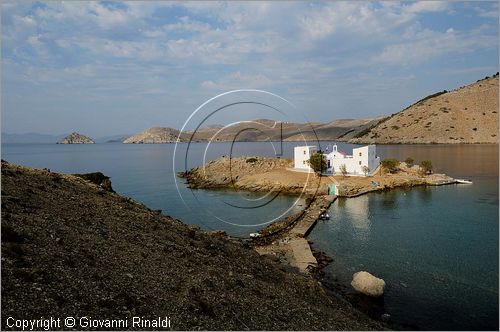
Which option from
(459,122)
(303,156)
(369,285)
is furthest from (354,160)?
(459,122)

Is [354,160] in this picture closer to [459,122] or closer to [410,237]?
[410,237]

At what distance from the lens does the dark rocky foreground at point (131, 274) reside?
1334 cm

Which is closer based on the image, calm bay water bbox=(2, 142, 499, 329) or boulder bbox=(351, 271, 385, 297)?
calm bay water bbox=(2, 142, 499, 329)

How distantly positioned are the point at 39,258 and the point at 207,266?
8.26 m

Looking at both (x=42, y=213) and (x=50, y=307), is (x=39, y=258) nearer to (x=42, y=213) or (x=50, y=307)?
(x=50, y=307)

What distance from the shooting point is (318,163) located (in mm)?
72062

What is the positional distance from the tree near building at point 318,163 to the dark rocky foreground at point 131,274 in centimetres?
4788

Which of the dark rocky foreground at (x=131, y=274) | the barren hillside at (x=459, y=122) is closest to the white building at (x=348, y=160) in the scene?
the dark rocky foreground at (x=131, y=274)

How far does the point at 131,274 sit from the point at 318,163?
58.6 meters

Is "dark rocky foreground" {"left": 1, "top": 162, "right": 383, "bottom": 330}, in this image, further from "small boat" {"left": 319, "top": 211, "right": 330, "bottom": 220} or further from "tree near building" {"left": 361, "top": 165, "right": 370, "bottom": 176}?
"tree near building" {"left": 361, "top": 165, "right": 370, "bottom": 176}

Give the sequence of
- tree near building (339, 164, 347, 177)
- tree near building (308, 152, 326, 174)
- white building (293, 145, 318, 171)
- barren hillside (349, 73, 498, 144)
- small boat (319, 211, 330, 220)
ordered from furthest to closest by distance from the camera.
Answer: barren hillside (349, 73, 498, 144)
white building (293, 145, 318, 171)
tree near building (339, 164, 347, 177)
tree near building (308, 152, 326, 174)
small boat (319, 211, 330, 220)

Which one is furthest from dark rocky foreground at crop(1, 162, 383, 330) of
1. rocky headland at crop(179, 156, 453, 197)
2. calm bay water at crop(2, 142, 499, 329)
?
rocky headland at crop(179, 156, 453, 197)

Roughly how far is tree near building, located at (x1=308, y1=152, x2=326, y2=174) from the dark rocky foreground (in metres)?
47.9

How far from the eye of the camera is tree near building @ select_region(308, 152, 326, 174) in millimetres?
71438
